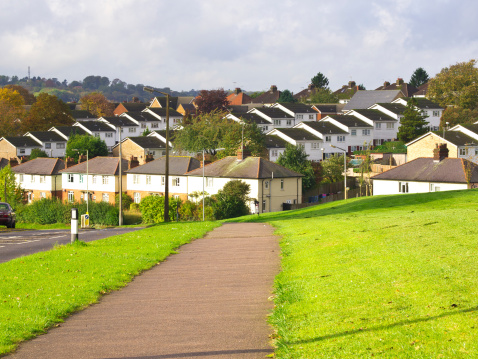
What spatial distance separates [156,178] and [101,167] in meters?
9.66

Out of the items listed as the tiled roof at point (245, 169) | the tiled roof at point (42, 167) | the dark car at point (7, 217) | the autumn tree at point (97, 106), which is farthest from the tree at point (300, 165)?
the autumn tree at point (97, 106)

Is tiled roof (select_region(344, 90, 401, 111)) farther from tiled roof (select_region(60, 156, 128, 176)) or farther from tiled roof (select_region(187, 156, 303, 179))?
tiled roof (select_region(187, 156, 303, 179))

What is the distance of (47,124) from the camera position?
144m

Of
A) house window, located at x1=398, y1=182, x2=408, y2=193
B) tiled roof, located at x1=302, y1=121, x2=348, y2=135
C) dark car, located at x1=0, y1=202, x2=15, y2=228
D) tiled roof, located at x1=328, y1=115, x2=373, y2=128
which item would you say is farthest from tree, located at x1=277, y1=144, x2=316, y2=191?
dark car, located at x1=0, y1=202, x2=15, y2=228

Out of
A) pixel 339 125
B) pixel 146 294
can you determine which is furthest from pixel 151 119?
pixel 146 294

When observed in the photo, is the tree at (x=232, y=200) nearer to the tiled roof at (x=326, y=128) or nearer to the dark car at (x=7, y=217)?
the dark car at (x=7, y=217)

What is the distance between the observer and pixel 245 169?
7212cm

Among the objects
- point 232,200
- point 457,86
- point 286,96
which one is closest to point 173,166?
point 232,200

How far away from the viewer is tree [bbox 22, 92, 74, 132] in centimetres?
14188

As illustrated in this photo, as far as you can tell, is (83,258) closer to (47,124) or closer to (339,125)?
(339,125)

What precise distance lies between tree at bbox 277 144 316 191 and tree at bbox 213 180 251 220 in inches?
608

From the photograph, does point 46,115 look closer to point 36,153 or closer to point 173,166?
point 36,153

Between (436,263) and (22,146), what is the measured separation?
115 meters

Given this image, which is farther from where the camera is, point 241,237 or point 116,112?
point 116,112
